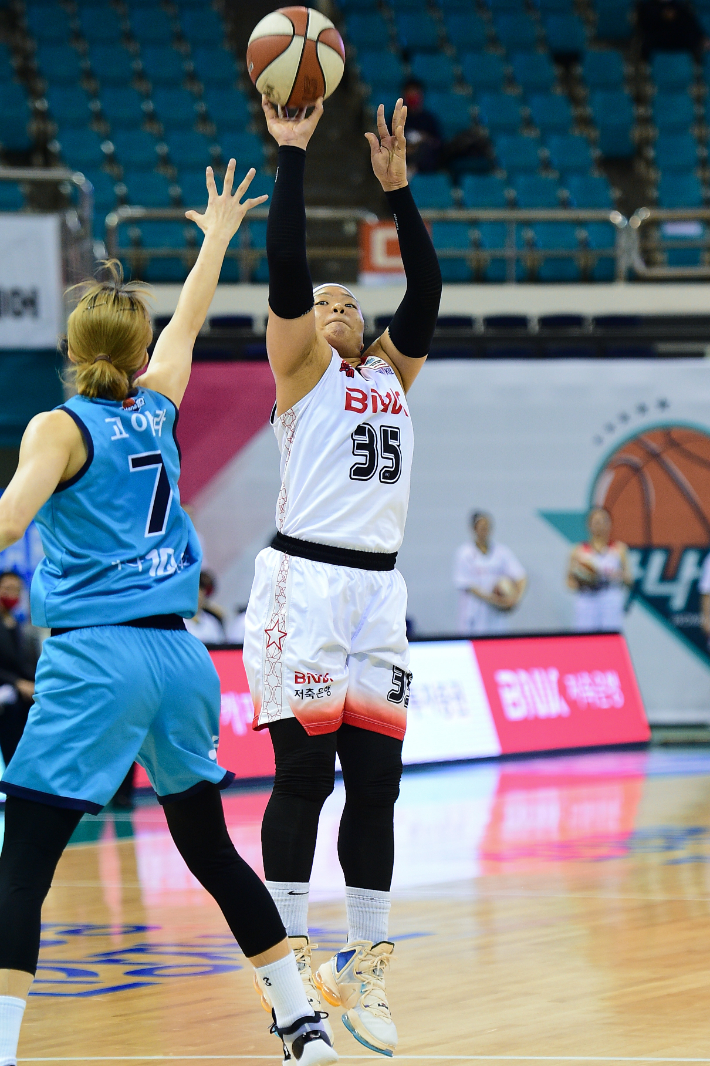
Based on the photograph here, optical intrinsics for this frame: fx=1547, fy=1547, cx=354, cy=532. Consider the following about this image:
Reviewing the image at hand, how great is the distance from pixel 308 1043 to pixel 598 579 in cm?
1176

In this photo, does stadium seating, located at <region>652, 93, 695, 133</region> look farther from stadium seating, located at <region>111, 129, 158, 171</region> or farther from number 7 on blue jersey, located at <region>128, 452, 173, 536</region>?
number 7 on blue jersey, located at <region>128, 452, 173, 536</region>

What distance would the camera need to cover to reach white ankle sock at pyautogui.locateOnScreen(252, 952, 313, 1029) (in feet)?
12.4

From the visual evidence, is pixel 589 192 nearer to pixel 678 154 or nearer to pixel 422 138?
pixel 678 154

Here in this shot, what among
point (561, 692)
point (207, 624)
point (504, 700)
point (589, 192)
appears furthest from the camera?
point (589, 192)

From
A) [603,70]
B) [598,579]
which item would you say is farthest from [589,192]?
[598,579]

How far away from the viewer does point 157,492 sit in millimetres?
3797

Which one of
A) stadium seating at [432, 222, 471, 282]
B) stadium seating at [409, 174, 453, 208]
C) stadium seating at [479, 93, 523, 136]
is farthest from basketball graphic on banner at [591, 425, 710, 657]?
stadium seating at [479, 93, 523, 136]

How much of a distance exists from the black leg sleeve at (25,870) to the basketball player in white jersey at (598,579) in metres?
12.0

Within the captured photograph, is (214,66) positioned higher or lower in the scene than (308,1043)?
higher

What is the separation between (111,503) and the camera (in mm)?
3709

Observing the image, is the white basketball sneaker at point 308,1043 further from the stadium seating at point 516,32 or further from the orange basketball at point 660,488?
the stadium seating at point 516,32

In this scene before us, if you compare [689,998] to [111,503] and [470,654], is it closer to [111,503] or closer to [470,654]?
[111,503]

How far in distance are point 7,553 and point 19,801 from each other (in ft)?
30.1

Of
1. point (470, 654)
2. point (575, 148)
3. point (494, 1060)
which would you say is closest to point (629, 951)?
point (494, 1060)
